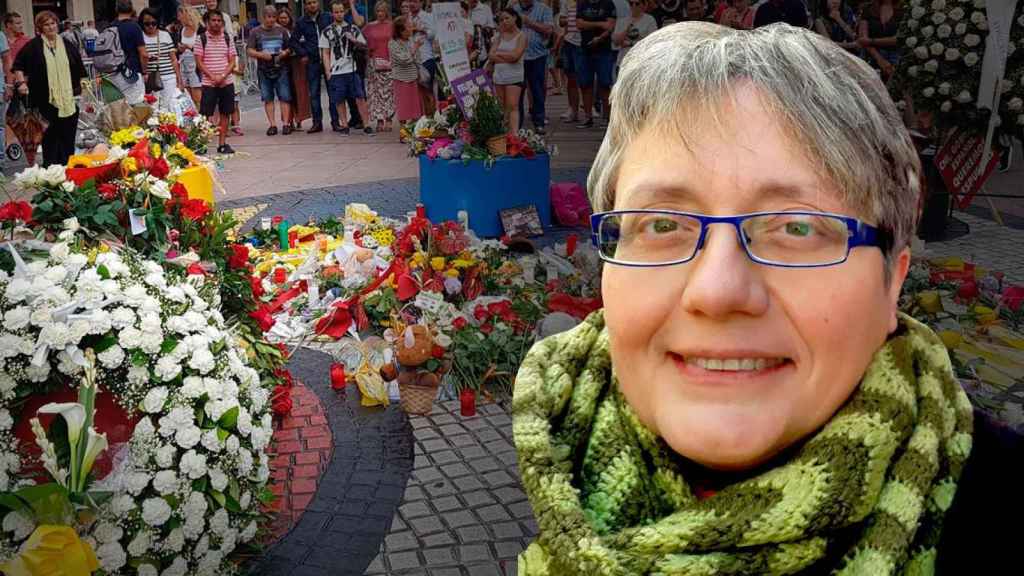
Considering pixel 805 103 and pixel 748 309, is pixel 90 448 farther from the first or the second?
pixel 805 103

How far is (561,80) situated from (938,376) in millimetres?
19595

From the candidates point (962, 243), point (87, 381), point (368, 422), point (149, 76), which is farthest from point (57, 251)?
point (149, 76)

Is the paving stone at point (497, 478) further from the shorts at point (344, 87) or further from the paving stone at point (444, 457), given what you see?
the shorts at point (344, 87)

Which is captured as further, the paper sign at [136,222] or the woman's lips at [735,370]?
the paper sign at [136,222]

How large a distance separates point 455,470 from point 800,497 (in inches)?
132

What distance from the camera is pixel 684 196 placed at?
4.32ft

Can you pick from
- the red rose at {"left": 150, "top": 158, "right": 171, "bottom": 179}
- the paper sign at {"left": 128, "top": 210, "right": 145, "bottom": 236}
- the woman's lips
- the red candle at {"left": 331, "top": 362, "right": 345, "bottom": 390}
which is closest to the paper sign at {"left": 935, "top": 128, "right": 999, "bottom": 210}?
the red candle at {"left": 331, "top": 362, "right": 345, "bottom": 390}

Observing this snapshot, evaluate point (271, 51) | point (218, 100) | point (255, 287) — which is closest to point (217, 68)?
point (218, 100)

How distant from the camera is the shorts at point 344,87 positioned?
14703 millimetres

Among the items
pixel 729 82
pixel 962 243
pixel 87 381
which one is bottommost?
pixel 962 243

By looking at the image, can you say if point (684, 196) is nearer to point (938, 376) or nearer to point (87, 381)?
point (938, 376)

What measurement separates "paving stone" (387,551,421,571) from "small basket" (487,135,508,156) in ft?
18.2

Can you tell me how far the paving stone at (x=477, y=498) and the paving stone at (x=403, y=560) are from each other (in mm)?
470

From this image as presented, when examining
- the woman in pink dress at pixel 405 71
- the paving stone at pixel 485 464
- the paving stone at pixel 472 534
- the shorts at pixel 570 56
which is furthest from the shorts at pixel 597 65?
the paving stone at pixel 472 534
